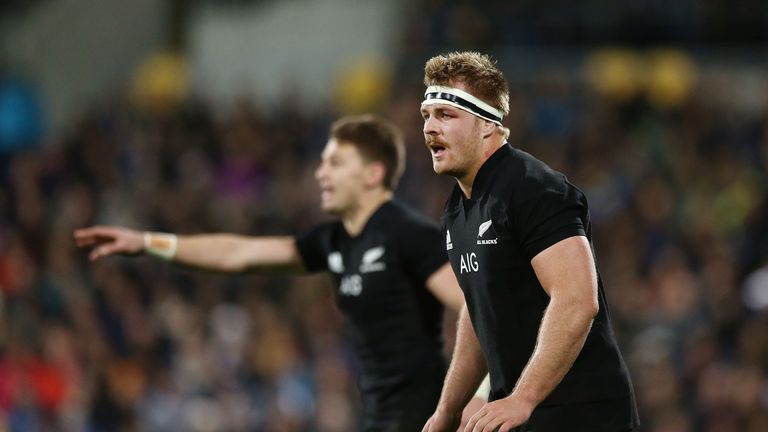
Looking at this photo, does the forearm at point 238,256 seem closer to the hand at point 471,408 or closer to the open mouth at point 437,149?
the hand at point 471,408

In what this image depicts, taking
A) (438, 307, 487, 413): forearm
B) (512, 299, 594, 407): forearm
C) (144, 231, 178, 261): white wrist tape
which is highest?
(144, 231, 178, 261): white wrist tape

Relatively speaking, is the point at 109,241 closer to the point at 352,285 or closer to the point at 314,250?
the point at 314,250

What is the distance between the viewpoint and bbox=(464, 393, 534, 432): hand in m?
4.28

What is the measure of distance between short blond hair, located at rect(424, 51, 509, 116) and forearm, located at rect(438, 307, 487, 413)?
839 millimetres

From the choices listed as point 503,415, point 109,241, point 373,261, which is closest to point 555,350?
point 503,415

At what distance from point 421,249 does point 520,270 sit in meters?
1.76

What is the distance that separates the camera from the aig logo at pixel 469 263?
473cm

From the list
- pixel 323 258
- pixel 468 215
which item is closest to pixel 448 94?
pixel 468 215

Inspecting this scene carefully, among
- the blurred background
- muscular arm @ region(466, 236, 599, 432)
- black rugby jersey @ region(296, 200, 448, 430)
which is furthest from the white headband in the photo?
the blurred background

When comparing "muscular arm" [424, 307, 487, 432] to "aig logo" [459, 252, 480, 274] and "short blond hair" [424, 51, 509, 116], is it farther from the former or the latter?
"short blond hair" [424, 51, 509, 116]

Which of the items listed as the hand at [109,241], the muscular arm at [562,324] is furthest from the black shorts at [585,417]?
the hand at [109,241]

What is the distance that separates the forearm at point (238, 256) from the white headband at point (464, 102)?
87.5 inches

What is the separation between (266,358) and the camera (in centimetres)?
1258

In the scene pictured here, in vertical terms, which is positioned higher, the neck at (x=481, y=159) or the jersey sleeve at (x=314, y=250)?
the neck at (x=481, y=159)
